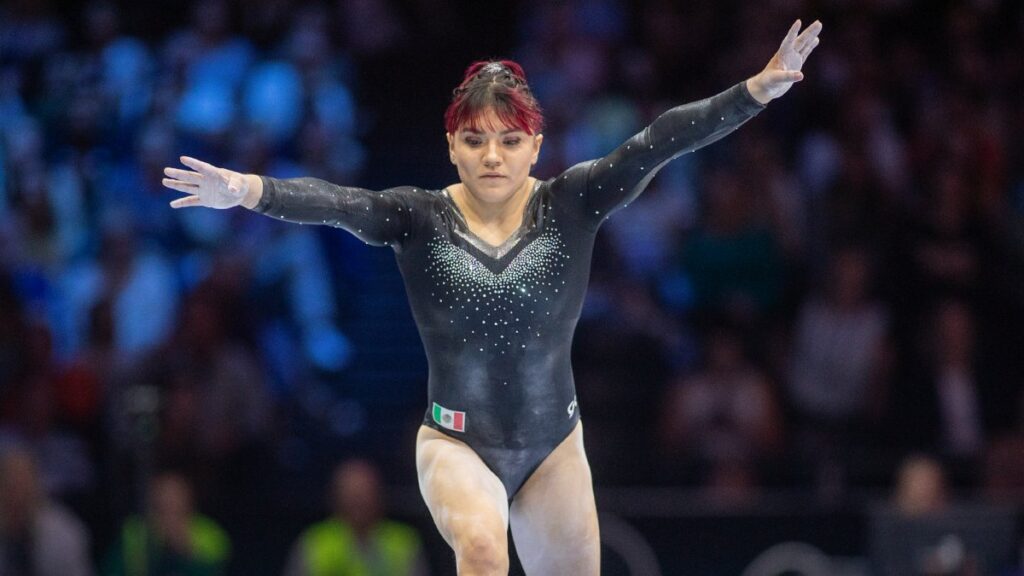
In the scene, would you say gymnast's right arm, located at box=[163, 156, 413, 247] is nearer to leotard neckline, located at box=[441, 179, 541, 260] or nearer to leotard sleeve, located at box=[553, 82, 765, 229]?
leotard neckline, located at box=[441, 179, 541, 260]

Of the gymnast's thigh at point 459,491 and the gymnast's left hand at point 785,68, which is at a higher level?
the gymnast's left hand at point 785,68

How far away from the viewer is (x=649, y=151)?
5051 millimetres

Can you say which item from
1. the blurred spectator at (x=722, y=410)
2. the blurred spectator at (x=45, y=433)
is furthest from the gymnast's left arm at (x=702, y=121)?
the blurred spectator at (x=45, y=433)

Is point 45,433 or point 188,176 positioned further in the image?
point 45,433

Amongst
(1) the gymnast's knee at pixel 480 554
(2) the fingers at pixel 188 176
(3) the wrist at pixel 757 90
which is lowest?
(1) the gymnast's knee at pixel 480 554

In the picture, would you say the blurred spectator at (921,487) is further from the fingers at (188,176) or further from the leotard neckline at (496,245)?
the fingers at (188,176)

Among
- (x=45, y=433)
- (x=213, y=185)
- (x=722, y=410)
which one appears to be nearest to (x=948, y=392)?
(x=722, y=410)

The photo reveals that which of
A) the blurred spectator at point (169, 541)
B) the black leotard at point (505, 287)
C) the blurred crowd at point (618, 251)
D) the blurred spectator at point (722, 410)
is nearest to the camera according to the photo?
the black leotard at point (505, 287)

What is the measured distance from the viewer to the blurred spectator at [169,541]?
8375mm

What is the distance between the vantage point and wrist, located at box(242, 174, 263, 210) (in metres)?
4.88

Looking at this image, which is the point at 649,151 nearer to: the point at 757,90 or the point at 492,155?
the point at 757,90

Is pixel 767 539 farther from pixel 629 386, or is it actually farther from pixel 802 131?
pixel 802 131

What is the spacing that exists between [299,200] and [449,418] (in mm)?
953

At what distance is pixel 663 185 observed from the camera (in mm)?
10508
